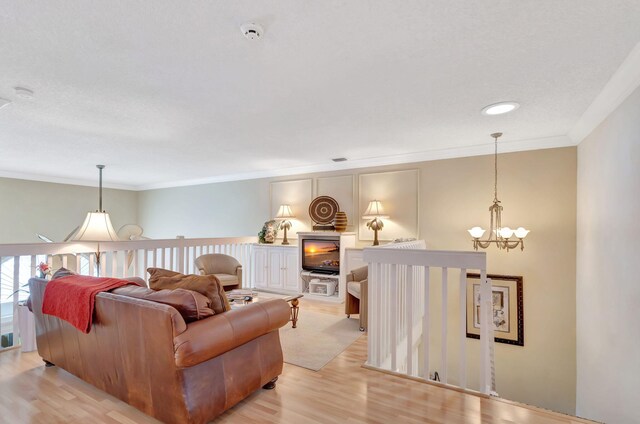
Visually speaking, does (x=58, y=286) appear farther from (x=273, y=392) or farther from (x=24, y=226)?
(x=24, y=226)

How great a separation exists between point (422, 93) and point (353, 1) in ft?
4.17

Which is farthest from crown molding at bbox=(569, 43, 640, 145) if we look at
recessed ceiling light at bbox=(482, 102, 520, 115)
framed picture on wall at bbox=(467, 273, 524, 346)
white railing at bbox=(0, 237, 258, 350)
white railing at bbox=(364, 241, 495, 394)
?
white railing at bbox=(0, 237, 258, 350)

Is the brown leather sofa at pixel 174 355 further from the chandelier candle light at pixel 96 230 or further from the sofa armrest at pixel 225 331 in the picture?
the chandelier candle light at pixel 96 230

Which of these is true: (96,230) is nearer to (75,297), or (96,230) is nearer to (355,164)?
(75,297)

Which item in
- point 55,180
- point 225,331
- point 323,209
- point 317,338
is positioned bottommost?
point 317,338

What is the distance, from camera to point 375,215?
480 centimetres

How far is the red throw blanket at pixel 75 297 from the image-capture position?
2.03 m

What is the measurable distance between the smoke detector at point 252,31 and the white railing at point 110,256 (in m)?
3.08

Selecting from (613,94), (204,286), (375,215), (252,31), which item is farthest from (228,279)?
(613,94)

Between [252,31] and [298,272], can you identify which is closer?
[252,31]

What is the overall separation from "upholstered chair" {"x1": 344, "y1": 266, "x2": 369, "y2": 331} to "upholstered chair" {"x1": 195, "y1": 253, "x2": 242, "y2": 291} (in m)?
1.78

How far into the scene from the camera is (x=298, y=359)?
9.16ft

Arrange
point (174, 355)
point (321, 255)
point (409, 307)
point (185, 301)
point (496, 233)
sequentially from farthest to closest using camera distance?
1. point (321, 255)
2. point (496, 233)
3. point (409, 307)
4. point (185, 301)
5. point (174, 355)

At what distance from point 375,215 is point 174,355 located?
364cm
